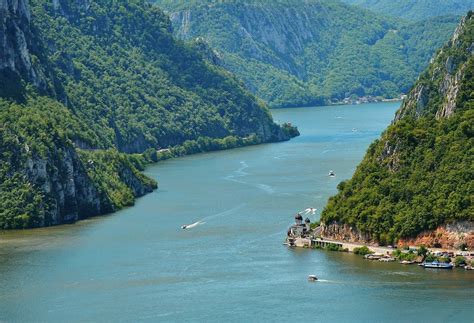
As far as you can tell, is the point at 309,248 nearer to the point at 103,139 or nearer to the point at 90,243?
the point at 90,243

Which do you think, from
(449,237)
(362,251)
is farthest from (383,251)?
(449,237)

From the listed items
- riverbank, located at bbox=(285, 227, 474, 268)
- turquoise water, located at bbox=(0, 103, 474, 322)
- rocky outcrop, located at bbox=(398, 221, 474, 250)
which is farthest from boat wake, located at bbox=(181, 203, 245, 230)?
rocky outcrop, located at bbox=(398, 221, 474, 250)

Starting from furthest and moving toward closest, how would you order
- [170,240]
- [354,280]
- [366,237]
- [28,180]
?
[28,180]
[170,240]
[366,237]
[354,280]

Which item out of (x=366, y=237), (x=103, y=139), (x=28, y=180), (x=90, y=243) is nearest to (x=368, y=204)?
(x=366, y=237)

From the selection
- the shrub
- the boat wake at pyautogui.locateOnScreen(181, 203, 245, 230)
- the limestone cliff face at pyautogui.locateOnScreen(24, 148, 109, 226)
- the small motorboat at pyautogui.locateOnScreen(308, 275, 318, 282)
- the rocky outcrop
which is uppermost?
the limestone cliff face at pyautogui.locateOnScreen(24, 148, 109, 226)

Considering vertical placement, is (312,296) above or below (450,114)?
below

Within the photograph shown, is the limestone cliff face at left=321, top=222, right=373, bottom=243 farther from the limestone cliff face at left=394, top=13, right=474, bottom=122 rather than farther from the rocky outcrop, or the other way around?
the limestone cliff face at left=394, top=13, right=474, bottom=122
